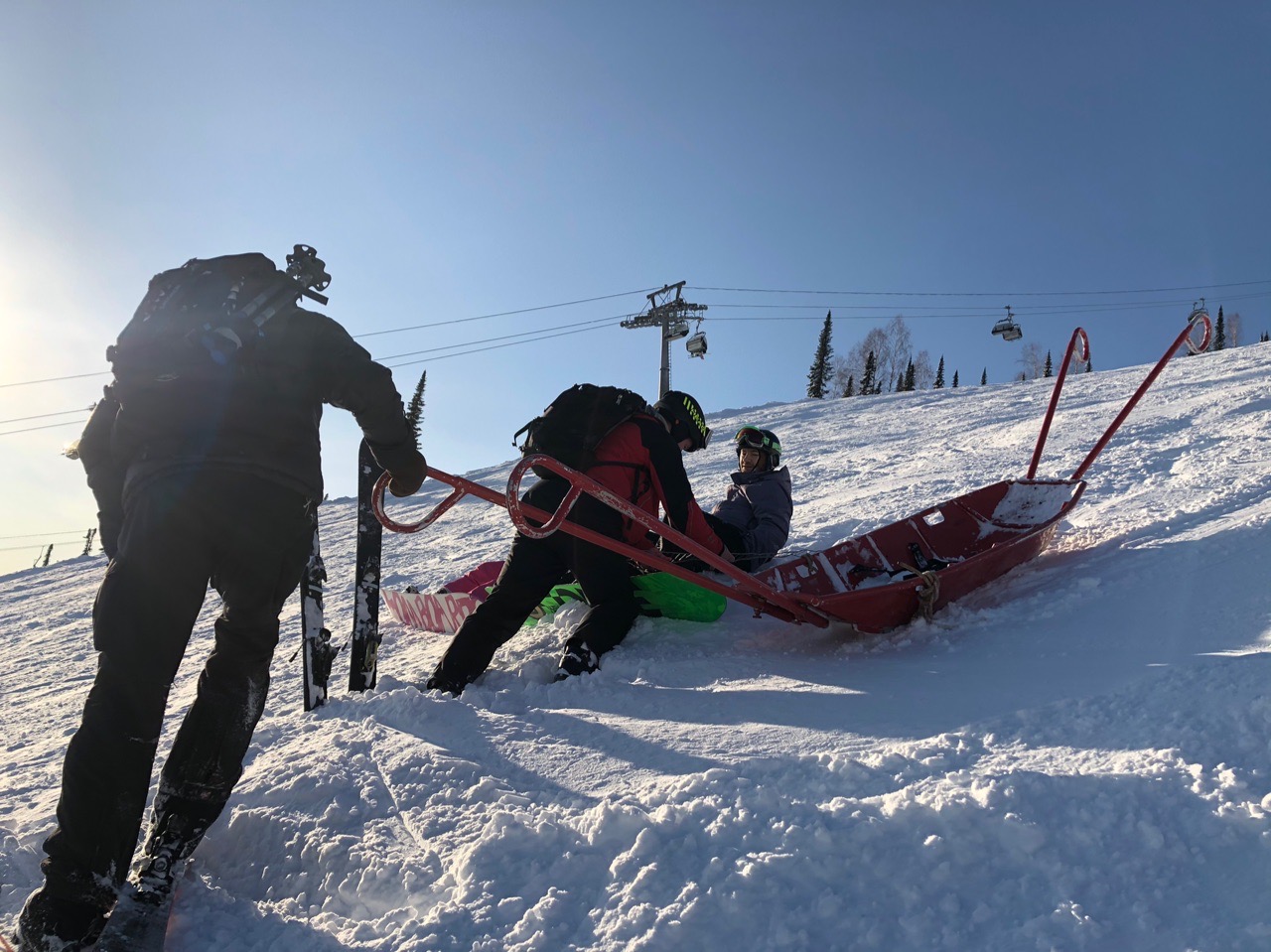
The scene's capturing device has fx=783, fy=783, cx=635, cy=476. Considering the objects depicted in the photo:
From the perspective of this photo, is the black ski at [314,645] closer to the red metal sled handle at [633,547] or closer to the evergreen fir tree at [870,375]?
the red metal sled handle at [633,547]

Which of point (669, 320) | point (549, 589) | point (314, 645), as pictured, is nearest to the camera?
point (314, 645)

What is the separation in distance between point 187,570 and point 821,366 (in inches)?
2470

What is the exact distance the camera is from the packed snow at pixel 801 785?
1470 millimetres

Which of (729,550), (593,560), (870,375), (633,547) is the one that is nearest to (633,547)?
(633,547)

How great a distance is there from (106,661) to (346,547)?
8.84 m

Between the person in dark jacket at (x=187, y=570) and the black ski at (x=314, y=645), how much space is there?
116cm

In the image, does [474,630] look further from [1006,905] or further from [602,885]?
[1006,905]

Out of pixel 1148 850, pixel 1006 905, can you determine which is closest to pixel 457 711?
pixel 1006 905

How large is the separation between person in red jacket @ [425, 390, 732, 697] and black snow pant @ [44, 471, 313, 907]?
1297 millimetres

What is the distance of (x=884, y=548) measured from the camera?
14.7 feet

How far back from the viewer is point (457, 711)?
9.30ft

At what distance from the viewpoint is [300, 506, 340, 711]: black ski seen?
3256mm

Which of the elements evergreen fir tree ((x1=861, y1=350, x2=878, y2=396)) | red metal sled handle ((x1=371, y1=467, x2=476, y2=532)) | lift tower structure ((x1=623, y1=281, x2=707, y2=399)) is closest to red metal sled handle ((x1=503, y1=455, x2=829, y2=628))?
red metal sled handle ((x1=371, y1=467, x2=476, y2=532))

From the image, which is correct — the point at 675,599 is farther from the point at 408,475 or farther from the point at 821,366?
the point at 821,366
